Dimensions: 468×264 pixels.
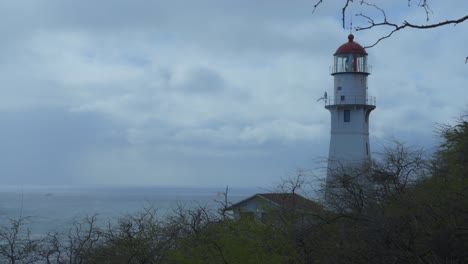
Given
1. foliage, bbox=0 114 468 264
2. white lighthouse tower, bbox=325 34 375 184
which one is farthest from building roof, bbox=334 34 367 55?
foliage, bbox=0 114 468 264

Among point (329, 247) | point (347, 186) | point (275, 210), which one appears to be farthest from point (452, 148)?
point (329, 247)

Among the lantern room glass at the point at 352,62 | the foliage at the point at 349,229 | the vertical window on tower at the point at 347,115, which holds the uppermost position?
the lantern room glass at the point at 352,62

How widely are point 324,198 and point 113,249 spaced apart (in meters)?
5.14

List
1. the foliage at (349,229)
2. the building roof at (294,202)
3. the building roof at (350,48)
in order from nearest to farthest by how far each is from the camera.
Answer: the foliage at (349,229) < the building roof at (294,202) < the building roof at (350,48)

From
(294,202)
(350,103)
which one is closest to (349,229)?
(294,202)

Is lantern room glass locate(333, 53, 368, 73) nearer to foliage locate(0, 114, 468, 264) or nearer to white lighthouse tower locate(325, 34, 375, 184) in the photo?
white lighthouse tower locate(325, 34, 375, 184)

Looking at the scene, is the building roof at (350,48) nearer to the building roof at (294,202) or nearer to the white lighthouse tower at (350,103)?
the white lighthouse tower at (350,103)

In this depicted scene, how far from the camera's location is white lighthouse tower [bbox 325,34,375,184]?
29938 mm

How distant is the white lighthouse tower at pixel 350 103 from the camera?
1179 inches

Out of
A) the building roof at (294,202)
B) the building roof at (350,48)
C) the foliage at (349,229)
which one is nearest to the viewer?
the foliage at (349,229)

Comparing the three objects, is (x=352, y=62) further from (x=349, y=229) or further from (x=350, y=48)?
(x=349, y=229)

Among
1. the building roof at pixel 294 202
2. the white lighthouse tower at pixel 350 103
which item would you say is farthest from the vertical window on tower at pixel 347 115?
the building roof at pixel 294 202

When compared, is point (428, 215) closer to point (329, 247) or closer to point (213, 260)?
point (329, 247)

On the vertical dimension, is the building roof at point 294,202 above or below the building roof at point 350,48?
below
